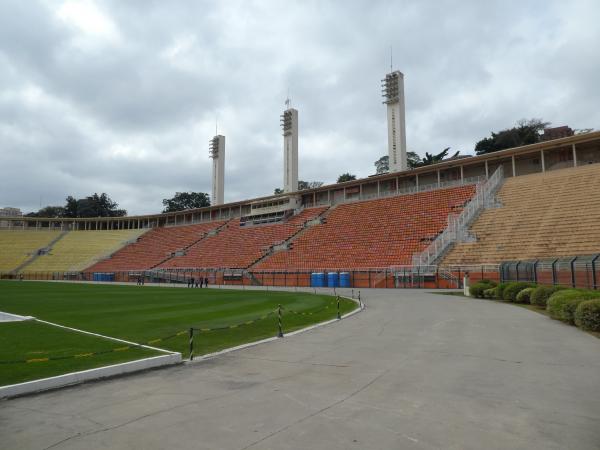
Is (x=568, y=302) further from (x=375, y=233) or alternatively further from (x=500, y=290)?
(x=375, y=233)

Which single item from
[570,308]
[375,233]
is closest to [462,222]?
[375,233]

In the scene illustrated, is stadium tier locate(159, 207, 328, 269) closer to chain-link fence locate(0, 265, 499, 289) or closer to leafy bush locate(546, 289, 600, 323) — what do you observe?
chain-link fence locate(0, 265, 499, 289)

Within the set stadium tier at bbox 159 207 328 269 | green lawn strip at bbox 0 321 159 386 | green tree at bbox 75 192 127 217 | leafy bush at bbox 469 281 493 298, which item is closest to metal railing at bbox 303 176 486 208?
stadium tier at bbox 159 207 328 269

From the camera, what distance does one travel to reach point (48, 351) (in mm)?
10016

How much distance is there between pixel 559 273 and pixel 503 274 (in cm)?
677

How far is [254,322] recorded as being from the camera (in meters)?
15.3

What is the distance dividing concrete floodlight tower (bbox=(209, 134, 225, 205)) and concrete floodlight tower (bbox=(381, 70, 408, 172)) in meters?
37.3

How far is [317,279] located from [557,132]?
55.8 metres

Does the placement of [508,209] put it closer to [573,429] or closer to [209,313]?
[209,313]

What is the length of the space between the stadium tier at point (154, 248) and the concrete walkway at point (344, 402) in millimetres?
58829

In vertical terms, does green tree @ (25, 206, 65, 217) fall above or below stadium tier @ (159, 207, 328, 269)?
above

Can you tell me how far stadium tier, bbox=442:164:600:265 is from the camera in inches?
1205

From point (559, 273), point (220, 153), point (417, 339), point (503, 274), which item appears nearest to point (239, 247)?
point (220, 153)

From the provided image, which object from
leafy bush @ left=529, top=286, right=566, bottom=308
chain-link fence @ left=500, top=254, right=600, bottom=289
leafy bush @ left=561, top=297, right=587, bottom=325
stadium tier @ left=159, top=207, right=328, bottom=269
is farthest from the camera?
stadium tier @ left=159, top=207, right=328, bottom=269
